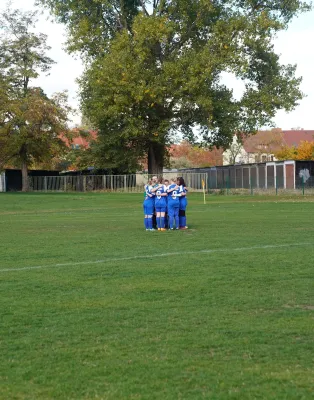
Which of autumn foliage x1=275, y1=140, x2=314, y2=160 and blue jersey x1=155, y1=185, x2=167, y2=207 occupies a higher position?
autumn foliage x1=275, y1=140, x2=314, y2=160

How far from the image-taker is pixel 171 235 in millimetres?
20984

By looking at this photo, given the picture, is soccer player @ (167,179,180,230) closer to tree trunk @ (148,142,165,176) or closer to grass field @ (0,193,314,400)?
grass field @ (0,193,314,400)

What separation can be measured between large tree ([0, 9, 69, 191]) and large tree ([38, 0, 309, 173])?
6948 mm

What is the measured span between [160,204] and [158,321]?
13.4 meters

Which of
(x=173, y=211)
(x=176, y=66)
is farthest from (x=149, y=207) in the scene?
(x=176, y=66)

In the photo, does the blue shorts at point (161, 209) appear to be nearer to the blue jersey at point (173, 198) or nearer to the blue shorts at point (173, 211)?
the blue shorts at point (173, 211)

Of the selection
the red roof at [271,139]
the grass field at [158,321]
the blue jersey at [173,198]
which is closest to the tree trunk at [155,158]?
the red roof at [271,139]

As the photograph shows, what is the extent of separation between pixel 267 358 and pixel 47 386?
2.12 metres

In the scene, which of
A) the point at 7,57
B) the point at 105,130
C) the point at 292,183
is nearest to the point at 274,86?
the point at 292,183

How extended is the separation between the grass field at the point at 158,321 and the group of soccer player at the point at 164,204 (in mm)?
4368

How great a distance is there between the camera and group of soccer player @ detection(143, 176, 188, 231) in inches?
873

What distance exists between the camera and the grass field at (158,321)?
21.3 ft

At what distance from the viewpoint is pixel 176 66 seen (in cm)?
5266

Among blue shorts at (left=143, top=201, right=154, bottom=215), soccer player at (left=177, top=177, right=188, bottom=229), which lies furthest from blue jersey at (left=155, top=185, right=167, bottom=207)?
soccer player at (left=177, top=177, right=188, bottom=229)
